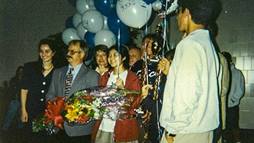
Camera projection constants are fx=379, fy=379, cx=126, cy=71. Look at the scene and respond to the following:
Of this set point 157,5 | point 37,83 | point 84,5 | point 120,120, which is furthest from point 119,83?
point 84,5

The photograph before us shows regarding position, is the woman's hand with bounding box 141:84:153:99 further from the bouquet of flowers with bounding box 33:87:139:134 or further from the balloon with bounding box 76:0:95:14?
the balloon with bounding box 76:0:95:14

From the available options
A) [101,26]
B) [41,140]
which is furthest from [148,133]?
[101,26]

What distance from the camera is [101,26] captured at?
514cm

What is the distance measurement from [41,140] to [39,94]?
0.52 meters

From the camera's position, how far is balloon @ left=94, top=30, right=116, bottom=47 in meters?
4.89

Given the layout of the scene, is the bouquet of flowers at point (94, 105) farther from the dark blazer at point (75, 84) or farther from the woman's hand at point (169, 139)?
the woman's hand at point (169, 139)

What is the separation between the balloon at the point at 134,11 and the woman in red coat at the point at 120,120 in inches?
41.0

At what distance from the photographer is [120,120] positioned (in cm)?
321

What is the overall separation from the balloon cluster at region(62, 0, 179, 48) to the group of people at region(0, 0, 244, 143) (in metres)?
0.37

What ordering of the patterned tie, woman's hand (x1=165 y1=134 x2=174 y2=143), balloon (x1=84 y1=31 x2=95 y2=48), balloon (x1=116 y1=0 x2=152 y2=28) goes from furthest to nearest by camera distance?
balloon (x1=84 y1=31 x2=95 y2=48) → balloon (x1=116 y1=0 x2=152 y2=28) → the patterned tie → woman's hand (x1=165 y1=134 x2=174 y2=143)

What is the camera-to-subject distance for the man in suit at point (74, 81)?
337cm

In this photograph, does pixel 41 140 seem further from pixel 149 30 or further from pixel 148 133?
pixel 149 30

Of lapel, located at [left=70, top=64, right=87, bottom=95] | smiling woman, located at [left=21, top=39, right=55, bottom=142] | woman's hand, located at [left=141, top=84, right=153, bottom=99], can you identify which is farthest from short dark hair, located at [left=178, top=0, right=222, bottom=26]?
smiling woman, located at [left=21, top=39, right=55, bottom=142]

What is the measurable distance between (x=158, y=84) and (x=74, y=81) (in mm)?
820
